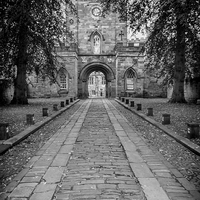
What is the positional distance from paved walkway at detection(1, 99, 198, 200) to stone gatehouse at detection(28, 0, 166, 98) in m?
21.3

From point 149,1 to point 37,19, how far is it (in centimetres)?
728

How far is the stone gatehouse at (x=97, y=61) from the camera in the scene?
86.1ft

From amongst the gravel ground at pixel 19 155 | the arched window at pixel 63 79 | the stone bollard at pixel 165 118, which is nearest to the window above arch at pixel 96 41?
the arched window at pixel 63 79

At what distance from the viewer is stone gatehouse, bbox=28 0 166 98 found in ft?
86.1

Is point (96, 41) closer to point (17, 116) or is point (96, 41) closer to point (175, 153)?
point (17, 116)

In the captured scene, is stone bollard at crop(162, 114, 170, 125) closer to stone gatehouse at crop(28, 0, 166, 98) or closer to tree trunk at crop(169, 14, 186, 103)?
tree trunk at crop(169, 14, 186, 103)

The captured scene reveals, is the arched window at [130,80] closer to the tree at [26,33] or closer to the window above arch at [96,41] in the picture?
the window above arch at [96,41]

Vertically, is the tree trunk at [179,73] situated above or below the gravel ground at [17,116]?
above

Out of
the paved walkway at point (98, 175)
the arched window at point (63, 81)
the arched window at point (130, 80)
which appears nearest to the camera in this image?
the paved walkway at point (98, 175)

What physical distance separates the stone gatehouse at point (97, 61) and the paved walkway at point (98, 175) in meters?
21.3

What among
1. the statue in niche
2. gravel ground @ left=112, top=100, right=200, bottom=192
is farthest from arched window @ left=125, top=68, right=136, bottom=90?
gravel ground @ left=112, top=100, right=200, bottom=192

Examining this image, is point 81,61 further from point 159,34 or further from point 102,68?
point 159,34

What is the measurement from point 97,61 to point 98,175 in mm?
26107

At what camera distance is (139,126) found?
805cm
